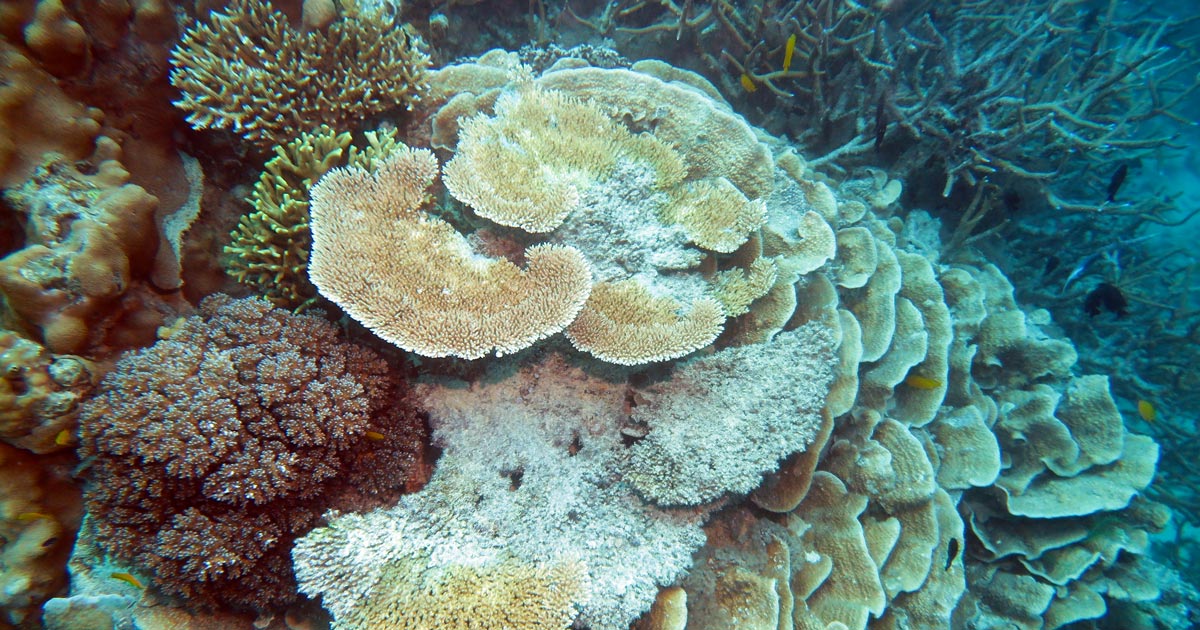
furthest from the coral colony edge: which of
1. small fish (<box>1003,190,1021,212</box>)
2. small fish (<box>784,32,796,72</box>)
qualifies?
small fish (<box>1003,190,1021,212</box>)

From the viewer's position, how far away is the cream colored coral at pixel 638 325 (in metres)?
2.85

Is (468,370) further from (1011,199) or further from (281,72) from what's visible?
(1011,199)

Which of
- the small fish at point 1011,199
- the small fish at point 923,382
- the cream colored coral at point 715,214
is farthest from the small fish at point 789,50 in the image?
the small fish at point 923,382

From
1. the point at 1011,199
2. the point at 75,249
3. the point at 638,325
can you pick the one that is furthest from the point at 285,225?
the point at 1011,199

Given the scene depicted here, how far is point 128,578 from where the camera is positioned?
2334 millimetres

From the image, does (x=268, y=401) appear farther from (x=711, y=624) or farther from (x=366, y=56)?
(x=711, y=624)

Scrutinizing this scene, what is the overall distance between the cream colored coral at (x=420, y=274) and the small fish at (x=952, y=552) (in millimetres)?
3425

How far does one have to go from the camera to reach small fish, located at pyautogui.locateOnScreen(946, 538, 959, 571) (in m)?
3.86

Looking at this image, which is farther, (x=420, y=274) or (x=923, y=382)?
(x=923, y=382)

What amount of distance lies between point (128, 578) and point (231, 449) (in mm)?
711

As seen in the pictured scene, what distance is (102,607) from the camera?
2355 mm

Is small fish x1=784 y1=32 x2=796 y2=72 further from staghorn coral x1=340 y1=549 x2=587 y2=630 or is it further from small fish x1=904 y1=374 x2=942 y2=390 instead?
staghorn coral x1=340 y1=549 x2=587 y2=630

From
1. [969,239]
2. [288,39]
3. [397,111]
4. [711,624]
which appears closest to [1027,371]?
[969,239]

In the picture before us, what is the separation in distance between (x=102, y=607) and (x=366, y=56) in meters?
3.03
